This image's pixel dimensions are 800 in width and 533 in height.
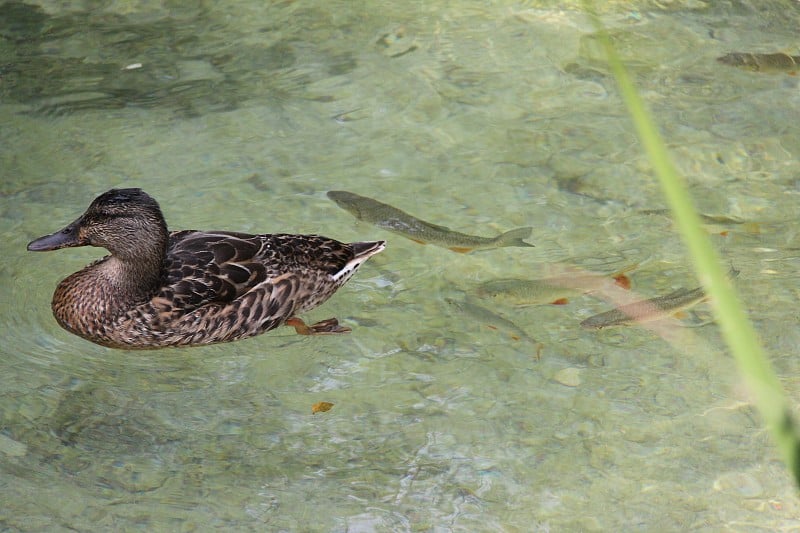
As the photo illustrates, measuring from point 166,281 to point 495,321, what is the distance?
1.81m

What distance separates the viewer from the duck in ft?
15.3

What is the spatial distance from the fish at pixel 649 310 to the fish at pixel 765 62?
9.73ft

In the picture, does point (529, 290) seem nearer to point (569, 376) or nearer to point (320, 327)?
point (569, 376)

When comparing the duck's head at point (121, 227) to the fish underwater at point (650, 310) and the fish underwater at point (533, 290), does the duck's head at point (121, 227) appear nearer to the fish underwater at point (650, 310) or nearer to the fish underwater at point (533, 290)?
the fish underwater at point (533, 290)

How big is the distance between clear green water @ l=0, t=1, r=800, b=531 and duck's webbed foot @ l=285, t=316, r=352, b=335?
0.26ft

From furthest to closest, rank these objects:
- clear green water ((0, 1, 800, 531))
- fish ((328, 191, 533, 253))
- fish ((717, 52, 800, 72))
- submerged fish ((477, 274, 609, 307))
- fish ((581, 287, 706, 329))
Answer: fish ((717, 52, 800, 72)) < fish ((328, 191, 533, 253)) < submerged fish ((477, 274, 609, 307)) < fish ((581, 287, 706, 329)) < clear green water ((0, 1, 800, 531))

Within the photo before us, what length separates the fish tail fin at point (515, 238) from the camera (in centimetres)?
546

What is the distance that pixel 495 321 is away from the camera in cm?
507

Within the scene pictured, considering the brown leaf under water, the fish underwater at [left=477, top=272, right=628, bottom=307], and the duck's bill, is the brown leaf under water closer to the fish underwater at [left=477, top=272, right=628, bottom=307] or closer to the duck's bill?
the fish underwater at [left=477, top=272, right=628, bottom=307]

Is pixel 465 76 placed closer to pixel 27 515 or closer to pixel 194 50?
pixel 194 50

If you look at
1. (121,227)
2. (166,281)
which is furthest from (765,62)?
(121,227)

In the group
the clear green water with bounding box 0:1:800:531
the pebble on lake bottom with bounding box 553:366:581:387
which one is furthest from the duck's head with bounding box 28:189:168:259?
the pebble on lake bottom with bounding box 553:366:581:387

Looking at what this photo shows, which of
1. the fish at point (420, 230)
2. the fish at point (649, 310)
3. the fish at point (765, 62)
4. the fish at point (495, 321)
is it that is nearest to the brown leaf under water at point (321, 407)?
the fish at point (495, 321)

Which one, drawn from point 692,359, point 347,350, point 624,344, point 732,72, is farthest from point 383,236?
point 732,72
